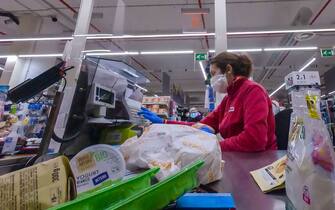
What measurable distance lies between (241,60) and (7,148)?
167 cm

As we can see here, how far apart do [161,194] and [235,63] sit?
1.68m

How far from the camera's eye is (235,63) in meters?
1.87

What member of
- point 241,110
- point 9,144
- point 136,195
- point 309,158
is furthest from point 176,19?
point 136,195

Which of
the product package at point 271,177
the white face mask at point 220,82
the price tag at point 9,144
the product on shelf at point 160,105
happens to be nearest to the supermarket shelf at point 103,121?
the price tag at point 9,144

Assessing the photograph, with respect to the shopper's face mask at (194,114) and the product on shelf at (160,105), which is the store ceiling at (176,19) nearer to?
the product on shelf at (160,105)

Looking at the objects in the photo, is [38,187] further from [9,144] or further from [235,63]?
[235,63]

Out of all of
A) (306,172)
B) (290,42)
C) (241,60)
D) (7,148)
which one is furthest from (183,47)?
(306,172)

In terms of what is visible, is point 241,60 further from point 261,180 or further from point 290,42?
point 290,42

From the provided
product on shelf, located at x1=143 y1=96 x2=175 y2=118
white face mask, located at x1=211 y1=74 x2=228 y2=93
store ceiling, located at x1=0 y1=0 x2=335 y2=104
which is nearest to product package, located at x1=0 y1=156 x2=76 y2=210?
white face mask, located at x1=211 y1=74 x2=228 y2=93

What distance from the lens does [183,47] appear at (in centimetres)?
791

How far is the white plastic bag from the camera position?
24.9 inches

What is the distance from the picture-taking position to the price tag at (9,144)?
1.08 m

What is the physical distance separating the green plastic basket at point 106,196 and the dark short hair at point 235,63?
1.57m

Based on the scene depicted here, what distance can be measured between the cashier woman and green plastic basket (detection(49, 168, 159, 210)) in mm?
795
